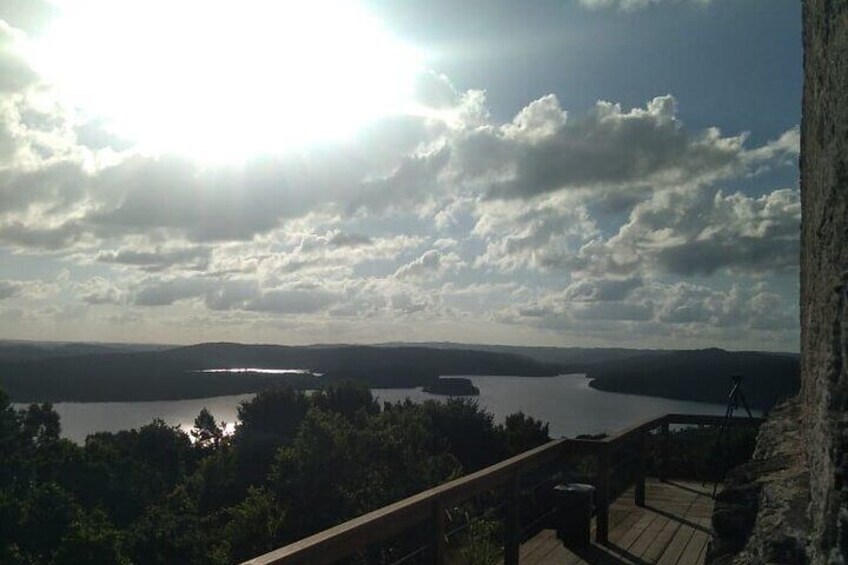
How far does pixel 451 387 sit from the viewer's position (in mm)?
70188

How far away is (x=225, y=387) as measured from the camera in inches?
4050

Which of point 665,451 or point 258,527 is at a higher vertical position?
point 665,451

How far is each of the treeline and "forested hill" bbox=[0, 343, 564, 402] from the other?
101 ft

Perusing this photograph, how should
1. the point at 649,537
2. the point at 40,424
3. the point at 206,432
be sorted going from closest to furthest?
the point at 649,537 → the point at 40,424 → the point at 206,432

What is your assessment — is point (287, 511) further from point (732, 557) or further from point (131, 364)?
point (131, 364)

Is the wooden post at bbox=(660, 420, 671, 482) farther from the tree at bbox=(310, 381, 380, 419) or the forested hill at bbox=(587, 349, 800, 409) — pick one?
the tree at bbox=(310, 381, 380, 419)

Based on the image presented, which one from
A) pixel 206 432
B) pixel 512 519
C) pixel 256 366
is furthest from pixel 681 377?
pixel 256 366

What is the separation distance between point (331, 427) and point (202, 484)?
19393 mm

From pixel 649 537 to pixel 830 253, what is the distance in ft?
13.4

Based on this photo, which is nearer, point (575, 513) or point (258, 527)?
point (575, 513)

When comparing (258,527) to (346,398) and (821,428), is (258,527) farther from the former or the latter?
(346,398)

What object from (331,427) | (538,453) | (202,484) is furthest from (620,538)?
(202,484)

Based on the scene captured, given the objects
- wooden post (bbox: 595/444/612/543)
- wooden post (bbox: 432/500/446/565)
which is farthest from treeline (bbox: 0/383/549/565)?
wooden post (bbox: 432/500/446/565)

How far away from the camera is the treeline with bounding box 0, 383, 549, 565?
22688mm
